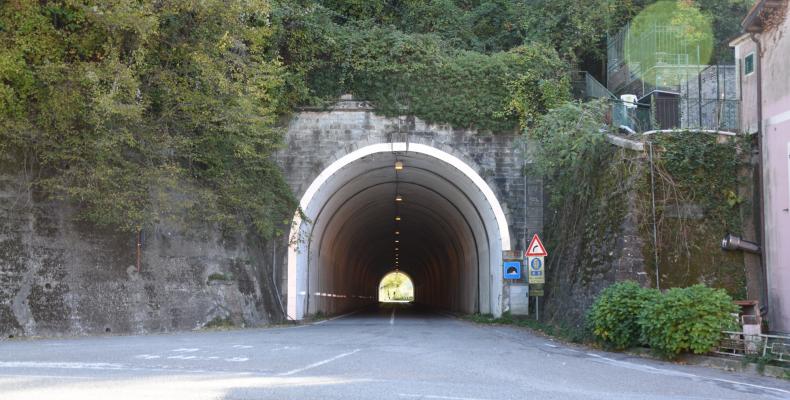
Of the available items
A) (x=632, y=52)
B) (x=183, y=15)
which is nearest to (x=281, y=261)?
(x=183, y=15)

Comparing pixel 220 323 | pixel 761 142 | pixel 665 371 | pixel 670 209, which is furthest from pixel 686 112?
pixel 220 323

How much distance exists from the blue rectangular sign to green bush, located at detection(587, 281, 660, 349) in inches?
368

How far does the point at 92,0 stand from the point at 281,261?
1017cm

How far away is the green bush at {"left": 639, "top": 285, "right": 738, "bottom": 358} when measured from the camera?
12.8m

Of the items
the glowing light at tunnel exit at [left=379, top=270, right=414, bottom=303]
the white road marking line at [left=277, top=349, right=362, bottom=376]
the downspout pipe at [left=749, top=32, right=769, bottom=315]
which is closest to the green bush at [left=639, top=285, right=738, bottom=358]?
the downspout pipe at [left=749, top=32, right=769, bottom=315]

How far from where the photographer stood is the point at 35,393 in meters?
7.50

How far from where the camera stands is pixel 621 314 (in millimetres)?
14812

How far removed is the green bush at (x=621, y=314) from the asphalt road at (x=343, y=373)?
0.50 meters

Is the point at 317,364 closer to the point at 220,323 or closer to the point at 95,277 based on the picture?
the point at 95,277

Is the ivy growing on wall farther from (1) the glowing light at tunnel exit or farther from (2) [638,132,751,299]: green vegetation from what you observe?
(1) the glowing light at tunnel exit

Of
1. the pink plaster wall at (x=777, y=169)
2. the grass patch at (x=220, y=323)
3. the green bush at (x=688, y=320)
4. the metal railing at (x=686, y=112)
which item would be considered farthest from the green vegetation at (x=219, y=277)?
the pink plaster wall at (x=777, y=169)

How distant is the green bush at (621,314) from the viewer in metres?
14.5

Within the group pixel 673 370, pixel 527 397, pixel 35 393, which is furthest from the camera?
pixel 673 370

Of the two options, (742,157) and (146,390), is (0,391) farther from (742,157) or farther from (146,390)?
(742,157)
